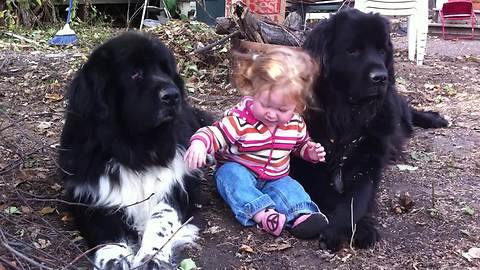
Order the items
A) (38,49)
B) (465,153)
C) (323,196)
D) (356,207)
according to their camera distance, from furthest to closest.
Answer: (38,49), (465,153), (323,196), (356,207)

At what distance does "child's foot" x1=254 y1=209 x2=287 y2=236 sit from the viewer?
330 cm

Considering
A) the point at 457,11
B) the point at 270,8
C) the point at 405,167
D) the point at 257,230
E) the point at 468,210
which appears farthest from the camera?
the point at 457,11

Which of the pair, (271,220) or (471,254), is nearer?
(471,254)

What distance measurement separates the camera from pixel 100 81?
3.05 meters

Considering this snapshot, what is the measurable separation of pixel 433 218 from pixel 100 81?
2.01m

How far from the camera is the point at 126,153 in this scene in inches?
124

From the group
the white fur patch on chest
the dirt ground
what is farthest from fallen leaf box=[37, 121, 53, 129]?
the white fur patch on chest

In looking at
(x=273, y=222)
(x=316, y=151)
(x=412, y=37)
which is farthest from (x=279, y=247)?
(x=412, y=37)

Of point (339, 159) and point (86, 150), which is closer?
point (86, 150)

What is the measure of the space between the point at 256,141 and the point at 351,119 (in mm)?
544

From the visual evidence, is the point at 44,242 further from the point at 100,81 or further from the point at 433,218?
the point at 433,218

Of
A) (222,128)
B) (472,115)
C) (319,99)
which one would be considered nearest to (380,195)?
(319,99)

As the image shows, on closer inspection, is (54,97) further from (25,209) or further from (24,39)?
(24,39)

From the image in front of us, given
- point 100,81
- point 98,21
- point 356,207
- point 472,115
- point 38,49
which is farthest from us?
point 98,21
